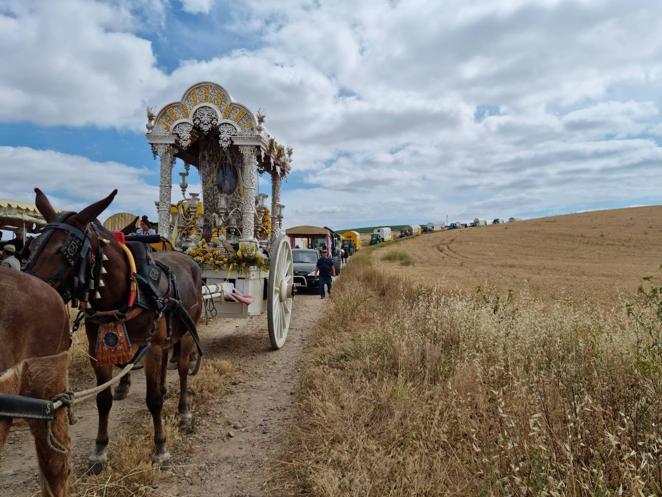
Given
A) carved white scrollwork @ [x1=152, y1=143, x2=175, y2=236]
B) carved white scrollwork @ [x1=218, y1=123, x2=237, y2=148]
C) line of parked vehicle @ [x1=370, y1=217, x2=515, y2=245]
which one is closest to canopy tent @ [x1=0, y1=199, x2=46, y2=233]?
carved white scrollwork @ [x1=152, y1=143, x2=175, y2=236]

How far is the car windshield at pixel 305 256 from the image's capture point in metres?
16.1

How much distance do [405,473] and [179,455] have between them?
1.96 metres

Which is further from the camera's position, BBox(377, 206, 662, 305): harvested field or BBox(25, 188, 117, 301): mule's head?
BBox(377, 206, 662, 305): harvested field

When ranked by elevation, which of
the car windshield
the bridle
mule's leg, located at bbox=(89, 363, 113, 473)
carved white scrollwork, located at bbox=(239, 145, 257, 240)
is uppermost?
carved white scrollwork, located at bbox=(239, 145, 257, 240)

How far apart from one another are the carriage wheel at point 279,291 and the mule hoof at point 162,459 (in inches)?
103

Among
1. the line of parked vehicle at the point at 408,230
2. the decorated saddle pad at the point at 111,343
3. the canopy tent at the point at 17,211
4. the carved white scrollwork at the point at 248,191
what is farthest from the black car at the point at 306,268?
the line of parked vehicle at the point at 408,230

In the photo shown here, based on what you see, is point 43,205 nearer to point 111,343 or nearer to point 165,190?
point 111,343

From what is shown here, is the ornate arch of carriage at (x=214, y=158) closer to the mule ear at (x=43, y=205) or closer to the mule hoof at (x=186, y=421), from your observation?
the mule hoof at (x=186, y=421)

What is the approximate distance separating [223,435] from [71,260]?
221cm

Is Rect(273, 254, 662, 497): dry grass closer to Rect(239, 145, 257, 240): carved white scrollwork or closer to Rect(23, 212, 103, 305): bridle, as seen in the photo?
Rect(23, 212, 103, 305): bridle

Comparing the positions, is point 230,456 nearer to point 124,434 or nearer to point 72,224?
point 124,434

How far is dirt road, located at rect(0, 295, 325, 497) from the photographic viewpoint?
116 inches

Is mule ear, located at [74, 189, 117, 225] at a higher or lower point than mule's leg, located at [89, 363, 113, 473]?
higher

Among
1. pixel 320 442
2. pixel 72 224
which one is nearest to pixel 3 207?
pixel 72 224
